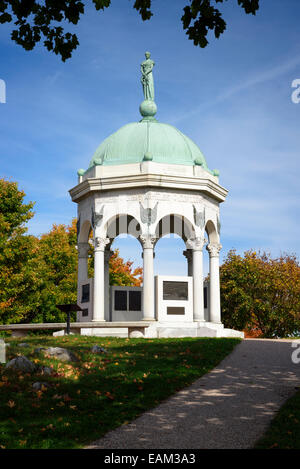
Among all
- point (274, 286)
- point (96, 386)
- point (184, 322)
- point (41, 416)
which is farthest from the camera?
point (274, 286)

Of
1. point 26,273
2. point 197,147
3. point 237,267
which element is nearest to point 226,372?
point 197,147

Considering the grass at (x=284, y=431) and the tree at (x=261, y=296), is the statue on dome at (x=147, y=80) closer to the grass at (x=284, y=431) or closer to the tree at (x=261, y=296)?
the tree at (x=261, y=296)

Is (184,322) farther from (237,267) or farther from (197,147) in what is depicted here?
(237,267)

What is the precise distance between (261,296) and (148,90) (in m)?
20.8

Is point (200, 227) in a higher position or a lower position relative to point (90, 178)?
lower

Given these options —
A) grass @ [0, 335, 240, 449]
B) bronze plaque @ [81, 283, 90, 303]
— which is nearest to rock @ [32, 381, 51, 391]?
grass @ [0, 335, 240, 449]

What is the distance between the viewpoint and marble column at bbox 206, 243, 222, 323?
33.1m

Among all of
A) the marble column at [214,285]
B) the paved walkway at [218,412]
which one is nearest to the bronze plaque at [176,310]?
the marble column at [214,285]

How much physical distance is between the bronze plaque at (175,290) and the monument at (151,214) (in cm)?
6

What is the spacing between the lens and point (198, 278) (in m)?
31.2

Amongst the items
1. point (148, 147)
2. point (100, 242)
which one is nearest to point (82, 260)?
point (100, 242)

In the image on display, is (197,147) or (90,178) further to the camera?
(197,147)

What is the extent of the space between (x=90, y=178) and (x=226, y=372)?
18.6m

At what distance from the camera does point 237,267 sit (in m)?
46.5
